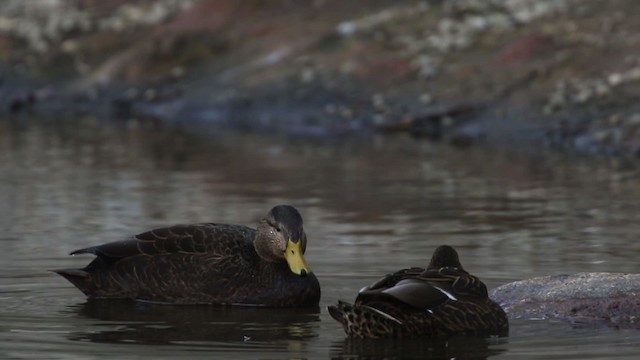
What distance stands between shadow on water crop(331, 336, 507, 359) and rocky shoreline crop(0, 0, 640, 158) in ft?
51.1

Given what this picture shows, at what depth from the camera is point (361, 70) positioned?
3500 centimetres

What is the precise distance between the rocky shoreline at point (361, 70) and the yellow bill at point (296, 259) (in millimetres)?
14074

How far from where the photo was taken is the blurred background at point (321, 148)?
13.8 meters

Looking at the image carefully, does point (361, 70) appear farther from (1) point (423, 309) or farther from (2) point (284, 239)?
(1) point (423, 309)

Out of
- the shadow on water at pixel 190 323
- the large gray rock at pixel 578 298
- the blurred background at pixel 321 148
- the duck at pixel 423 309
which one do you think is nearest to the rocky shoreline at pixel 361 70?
the blurred background at pixel 321 148

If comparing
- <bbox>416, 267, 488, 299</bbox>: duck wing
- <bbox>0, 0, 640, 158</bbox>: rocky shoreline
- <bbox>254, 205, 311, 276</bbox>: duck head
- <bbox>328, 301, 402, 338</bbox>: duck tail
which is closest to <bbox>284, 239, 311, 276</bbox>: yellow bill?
<bbox>254, 205, 311, 276</bbox>: duck head

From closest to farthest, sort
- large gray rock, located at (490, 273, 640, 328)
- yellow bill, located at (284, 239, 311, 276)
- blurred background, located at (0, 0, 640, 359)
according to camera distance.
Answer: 1. large gray rock, located at (490, 273, 640, 328)
2. blurred background, located at (0, 0, 640, 359)
3. yellow bill, located at (284, 239, 311, 276)

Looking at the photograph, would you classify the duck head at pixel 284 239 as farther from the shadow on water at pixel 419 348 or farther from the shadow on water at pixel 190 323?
the shadow on water at pixel 419 348

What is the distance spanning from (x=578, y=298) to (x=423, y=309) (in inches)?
60.9

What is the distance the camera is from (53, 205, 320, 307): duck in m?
14.5

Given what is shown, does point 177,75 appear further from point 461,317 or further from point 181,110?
point 461,317

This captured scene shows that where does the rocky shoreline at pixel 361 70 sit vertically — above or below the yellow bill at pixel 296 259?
above

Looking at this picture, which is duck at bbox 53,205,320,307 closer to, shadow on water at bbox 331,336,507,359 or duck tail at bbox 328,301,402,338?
duck tail at bbox 328,301,402,338

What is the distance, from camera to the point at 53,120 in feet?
128
